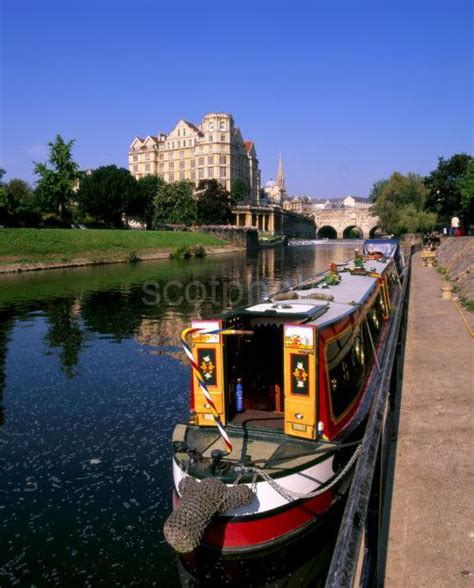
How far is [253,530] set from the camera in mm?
8453

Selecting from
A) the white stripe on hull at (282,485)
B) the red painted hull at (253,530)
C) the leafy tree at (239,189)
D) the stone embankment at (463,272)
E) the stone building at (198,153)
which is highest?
the stone building at (198,153)

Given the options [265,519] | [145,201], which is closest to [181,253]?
[145,201]

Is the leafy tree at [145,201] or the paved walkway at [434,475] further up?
the leafy tree at [145,201]

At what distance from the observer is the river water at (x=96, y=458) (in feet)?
28.8

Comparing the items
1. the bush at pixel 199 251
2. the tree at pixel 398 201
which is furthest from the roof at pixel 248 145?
the bush at pixel 199 251

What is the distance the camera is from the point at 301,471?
28.9 ft

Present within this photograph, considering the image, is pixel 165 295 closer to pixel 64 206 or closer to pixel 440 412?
pixel 440 412

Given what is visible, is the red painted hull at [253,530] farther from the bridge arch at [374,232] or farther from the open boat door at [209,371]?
the bridge arch at [374,232]

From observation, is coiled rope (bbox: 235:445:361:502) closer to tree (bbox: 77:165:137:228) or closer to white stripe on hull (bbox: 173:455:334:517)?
white stripe on hull (bbox: 173:455:334:517)

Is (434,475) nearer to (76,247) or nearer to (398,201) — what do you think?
(76,247)

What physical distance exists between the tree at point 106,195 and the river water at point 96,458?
240 feet

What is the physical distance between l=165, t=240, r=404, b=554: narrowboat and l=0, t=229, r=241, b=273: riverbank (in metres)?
50.7

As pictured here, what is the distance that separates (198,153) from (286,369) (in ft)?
531

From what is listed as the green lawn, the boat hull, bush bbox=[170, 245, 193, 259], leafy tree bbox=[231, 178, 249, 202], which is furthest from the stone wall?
the boat hull
